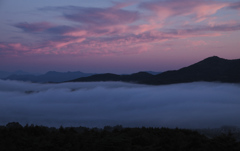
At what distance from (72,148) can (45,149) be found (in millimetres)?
1269

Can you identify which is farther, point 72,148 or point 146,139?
point 146,139

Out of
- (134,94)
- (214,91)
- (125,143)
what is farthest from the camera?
(134,94)

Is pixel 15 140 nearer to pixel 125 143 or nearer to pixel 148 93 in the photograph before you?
pixel 125 143

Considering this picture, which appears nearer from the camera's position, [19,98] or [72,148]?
[72,148]

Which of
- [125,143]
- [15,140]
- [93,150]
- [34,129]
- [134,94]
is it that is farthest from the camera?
[134,94]

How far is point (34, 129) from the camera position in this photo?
16.6 m

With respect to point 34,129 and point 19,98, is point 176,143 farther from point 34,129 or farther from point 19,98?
point 19,98

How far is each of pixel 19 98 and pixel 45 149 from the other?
20203cm

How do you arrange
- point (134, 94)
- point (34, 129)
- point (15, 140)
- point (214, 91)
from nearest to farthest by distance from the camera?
point (15, 140), point (34, 129), point (214, 91), point (134, 94)

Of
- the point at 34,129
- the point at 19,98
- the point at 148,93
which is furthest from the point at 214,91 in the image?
the point at 34,129

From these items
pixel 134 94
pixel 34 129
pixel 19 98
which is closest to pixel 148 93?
pixel 134 94

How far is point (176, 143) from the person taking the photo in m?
12.4

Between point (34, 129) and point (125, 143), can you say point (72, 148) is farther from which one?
point (34, 129)

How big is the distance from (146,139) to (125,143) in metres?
1.62
